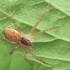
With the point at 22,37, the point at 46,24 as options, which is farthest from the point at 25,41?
the point at 46,24

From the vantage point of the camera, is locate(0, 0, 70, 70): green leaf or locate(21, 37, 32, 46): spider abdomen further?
locate(21, 37, 32, 46): spider abdomen

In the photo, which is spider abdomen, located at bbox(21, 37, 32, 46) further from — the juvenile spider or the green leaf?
the green leaf

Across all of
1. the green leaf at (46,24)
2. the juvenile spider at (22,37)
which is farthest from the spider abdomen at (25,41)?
the green leaf at (46,24)

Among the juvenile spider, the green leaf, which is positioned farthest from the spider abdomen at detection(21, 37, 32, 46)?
the green leaf

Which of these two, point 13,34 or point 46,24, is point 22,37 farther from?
point 46,24

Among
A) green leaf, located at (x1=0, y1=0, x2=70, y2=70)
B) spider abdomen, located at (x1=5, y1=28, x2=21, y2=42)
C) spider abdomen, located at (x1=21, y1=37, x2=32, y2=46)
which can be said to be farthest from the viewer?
spider abdomen, located at (x1=21, y1=37, x2=32, y2=46)

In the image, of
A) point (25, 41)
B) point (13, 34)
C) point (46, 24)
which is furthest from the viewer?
point (25, 41)

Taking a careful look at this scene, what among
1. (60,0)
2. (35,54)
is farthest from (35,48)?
(60,0)
